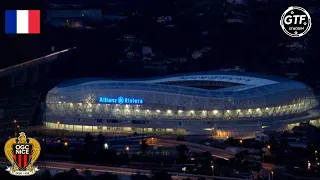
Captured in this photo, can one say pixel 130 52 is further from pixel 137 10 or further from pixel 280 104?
pixel 280 104

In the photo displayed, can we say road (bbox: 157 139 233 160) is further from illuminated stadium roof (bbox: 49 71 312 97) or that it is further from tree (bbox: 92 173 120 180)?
tree (bbox: 92 173 120 180)

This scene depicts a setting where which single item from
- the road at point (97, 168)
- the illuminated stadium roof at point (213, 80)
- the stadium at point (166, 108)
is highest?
the illuminated stadium roof at point (213, 80)

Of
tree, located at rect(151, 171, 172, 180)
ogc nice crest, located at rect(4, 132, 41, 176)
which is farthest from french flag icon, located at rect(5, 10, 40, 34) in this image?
tree, located at rect(151, 171, 172, 180)

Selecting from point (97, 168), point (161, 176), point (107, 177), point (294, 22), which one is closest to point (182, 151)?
point (97, 168)

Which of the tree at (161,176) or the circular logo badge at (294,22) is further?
the circular logo badge at (294,22)

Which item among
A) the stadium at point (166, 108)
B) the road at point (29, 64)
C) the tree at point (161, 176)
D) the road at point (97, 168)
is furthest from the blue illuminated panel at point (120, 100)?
the tree at point (161, 176)

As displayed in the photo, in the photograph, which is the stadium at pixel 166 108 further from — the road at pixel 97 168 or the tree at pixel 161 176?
the tree at pixel 161 176
